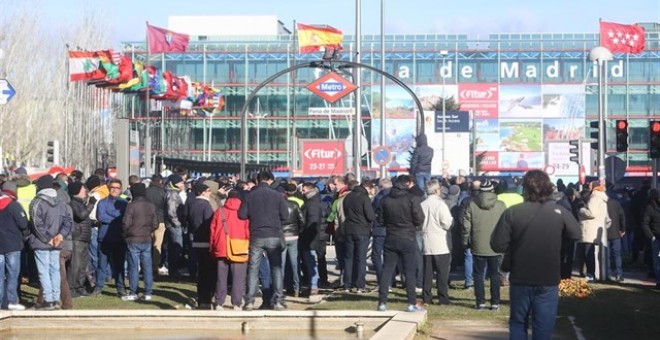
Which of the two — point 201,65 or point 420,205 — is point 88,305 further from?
point 201,65

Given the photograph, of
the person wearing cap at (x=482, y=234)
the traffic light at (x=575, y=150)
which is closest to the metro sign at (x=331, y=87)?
the traffic light at (x=575, y=150)

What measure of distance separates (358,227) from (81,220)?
14.8ft

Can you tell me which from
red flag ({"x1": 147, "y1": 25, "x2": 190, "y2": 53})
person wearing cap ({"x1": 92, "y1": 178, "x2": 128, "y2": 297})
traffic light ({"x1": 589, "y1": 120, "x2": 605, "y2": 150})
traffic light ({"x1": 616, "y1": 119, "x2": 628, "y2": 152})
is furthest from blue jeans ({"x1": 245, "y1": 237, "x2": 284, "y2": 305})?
red flag ({"x1": 147, "y1": 25, "x2": 190, "y2": 53})

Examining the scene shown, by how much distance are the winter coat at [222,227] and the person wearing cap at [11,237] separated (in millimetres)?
2413

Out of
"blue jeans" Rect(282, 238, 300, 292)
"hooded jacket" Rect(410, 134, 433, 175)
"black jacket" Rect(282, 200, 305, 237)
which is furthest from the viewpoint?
"hooded jacket" Rect(410, 134, 433, 175)

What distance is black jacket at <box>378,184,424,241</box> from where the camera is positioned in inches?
678

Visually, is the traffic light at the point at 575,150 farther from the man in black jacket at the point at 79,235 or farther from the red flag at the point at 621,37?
the red flag at the point at 621,37

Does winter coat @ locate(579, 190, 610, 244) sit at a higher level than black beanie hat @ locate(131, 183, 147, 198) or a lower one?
lower

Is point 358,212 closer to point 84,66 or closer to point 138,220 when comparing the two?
point 138,220

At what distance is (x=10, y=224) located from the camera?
16547 millimetres

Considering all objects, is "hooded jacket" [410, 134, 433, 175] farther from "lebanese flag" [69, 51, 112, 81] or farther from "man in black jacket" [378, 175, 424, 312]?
"lebanese flag" [69, 51, 112, 81]

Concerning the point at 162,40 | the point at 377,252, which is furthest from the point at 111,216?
the point at 162,40

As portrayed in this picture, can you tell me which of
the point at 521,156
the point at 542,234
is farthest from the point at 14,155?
the point at 542,234

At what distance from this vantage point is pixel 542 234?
420 inches
